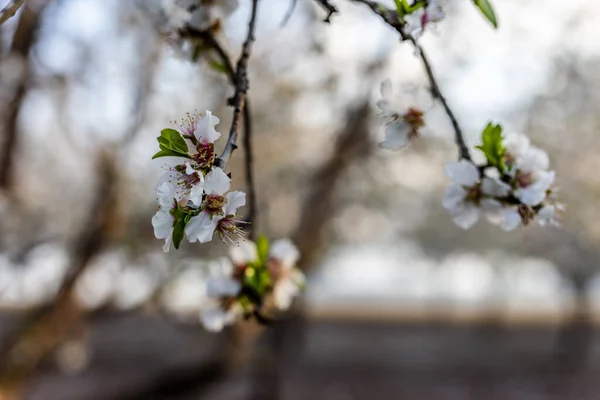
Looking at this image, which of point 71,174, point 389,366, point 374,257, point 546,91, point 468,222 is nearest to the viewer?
point 468,222

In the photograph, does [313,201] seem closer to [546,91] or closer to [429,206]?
[546,91]

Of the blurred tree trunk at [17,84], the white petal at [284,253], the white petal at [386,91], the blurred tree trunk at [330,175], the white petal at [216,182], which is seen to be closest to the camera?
the white petal at [216,182]

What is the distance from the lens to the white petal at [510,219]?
0.66 metres

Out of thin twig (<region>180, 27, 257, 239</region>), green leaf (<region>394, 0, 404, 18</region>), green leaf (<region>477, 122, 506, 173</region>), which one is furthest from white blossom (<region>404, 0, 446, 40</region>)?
thin twig (<region>180, 27, 257, 239</region>)

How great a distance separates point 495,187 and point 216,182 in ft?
1.08

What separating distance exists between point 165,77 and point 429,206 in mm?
6728

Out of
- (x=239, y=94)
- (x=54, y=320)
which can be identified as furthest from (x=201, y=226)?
(x=54, y=320)

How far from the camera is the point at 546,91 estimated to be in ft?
14.6

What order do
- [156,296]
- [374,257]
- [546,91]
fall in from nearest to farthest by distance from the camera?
1. [156,296]
2. [546,91]
3. [374,257]

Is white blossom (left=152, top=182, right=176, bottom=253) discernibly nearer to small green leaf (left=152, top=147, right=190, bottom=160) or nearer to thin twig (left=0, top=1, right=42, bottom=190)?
small green leaf (left=152, top=147, right=190, bottom=160)

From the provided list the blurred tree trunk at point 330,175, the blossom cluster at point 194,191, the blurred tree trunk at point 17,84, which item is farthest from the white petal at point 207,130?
the blurred tree trunk at point 330,175

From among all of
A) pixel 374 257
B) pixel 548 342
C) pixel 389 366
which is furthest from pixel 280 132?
pixel 374 257

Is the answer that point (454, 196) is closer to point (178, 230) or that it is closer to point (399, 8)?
point (399, 8)

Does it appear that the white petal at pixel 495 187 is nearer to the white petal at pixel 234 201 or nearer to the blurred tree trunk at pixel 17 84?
the white petal at pixel 234 201
